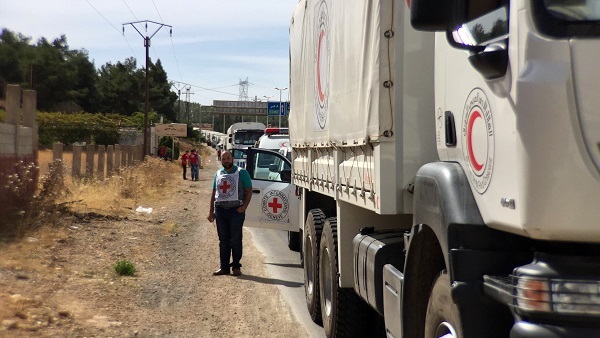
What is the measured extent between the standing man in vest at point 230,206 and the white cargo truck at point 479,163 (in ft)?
18.5

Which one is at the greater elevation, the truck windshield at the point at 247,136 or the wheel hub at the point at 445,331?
the truck windshield at the point at 247,136

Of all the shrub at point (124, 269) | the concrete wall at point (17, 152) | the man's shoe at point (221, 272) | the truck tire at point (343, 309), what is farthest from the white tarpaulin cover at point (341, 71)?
the concrete wall at point (17, 152)

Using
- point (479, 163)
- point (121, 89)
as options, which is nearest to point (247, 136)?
point (479, 163)

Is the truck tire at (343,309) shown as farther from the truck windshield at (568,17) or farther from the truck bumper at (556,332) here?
the truck windshield at (568,17)

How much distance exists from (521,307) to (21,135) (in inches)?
605

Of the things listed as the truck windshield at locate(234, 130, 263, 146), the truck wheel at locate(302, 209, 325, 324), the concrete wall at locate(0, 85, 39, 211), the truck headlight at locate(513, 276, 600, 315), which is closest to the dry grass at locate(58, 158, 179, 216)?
the concrete wall at locate(0, 85, 39, 211)

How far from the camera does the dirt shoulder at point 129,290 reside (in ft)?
27.1

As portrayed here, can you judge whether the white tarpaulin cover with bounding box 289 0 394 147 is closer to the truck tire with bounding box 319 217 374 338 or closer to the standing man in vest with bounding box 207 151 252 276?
the truck tire with bounding box 319 217 374 338

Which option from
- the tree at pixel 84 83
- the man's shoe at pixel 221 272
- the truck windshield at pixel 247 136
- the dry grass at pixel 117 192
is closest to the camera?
the man's shoe at pixel 221 272

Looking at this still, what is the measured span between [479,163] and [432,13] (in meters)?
0.80

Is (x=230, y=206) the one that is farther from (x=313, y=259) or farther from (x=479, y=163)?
(x=479, y=163)

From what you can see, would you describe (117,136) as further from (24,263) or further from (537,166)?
(537,166)

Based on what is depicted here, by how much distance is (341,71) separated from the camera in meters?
6.93

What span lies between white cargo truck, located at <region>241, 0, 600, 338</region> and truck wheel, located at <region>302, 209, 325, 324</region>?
2.01 meters
